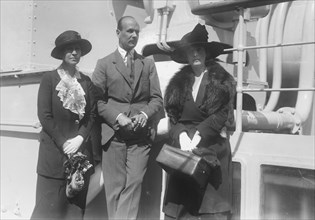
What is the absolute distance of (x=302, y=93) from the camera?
16.5 ft

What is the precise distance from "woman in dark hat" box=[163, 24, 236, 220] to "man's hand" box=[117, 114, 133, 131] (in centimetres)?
32

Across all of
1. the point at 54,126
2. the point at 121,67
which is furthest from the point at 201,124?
the point at 54,126

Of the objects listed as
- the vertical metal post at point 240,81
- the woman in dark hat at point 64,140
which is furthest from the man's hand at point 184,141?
the woman in dark hat at point 64,140

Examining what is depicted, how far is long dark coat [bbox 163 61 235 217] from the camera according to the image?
3023 mm

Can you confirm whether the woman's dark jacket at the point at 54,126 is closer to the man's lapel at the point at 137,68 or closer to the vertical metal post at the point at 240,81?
the man's lapel at the point at 137,68

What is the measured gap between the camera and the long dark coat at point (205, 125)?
302 cm

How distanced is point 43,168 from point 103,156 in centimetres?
50

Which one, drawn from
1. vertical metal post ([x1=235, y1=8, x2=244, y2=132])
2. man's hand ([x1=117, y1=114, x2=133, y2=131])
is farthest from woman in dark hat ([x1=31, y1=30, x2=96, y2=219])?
vertical metal post ([x1=235, y1=8, x2=244, y2=132])

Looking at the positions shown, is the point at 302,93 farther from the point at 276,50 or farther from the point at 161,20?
the point at 161,20

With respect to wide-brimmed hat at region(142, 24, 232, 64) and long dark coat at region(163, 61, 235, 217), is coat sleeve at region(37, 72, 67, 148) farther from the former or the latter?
wide-brimmed hat at region(142, 24, 232, 64)

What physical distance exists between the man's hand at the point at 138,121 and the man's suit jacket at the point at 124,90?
91 millimetres

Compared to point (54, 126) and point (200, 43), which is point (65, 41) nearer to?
point (54, 126)

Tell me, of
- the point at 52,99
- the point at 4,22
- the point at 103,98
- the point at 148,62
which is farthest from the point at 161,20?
the point at 4,22

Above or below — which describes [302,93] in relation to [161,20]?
below
